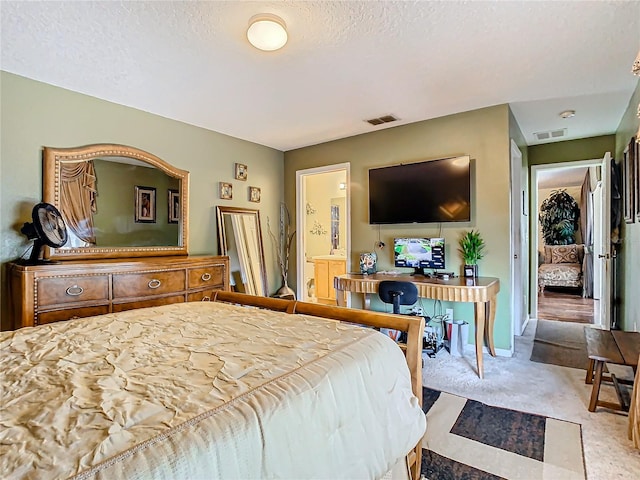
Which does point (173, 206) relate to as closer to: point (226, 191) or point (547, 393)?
point (226, 191)

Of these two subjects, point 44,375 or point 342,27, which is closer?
point 44,375

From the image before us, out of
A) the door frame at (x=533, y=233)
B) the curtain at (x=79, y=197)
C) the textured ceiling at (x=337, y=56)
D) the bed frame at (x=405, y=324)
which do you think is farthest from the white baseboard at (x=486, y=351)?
the curtain at (x=79, y=197)

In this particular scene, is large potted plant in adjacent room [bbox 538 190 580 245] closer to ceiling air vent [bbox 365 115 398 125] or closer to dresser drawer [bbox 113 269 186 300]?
ceiling air vent [bbox 365 115 398 125]

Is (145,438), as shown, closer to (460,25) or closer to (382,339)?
(382,339)

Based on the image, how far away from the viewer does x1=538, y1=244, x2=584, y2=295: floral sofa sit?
6.78m

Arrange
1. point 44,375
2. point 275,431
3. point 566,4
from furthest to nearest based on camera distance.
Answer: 1. point 566,4
2. point 44,375
3. point 275,431

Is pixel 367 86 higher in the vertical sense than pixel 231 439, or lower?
higher

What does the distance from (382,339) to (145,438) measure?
0.93 m

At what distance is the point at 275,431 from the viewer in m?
0.81

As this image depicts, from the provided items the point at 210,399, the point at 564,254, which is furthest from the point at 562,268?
the point at 210,399

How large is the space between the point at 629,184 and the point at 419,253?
195 cm

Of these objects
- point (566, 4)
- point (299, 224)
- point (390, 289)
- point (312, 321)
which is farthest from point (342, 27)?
point (299, 224)

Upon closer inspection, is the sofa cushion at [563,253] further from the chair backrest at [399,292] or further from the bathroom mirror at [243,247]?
the bathroom mirror at [243,247]

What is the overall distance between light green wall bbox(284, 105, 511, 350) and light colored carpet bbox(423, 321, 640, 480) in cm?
43
